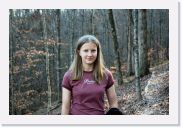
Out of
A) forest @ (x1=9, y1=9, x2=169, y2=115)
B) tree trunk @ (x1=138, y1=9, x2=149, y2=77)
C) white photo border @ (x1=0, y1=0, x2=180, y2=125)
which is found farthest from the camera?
tree trunk @ (x1=138, y1=9, x2=149, y2=77)

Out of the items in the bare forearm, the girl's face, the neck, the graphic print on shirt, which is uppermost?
the girl's face

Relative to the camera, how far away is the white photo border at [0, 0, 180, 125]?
399 centimetres

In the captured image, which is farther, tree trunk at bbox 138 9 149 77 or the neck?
tree trunk at bbox 138 9 149 77

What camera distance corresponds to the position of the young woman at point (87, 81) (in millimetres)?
3379

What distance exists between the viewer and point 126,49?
9.85 m

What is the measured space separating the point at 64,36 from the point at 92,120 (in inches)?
180

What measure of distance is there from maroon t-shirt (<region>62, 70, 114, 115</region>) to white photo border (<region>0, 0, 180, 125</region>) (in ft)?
1.55

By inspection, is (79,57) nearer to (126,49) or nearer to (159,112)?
(159,112)

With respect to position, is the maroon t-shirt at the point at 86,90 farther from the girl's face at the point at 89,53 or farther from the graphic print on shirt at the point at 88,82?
the girl's face at the point at 89,53

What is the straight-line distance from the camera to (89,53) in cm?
340

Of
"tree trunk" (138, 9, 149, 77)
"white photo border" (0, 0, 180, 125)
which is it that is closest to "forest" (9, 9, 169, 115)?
"tree trunk" (138, 9, 149, 77)

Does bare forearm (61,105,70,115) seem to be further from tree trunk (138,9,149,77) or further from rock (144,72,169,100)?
tree trunk (138,9,149,77)
